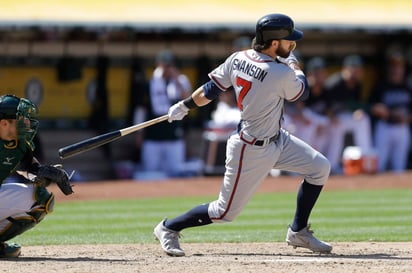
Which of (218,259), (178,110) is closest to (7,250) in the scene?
(218,259)

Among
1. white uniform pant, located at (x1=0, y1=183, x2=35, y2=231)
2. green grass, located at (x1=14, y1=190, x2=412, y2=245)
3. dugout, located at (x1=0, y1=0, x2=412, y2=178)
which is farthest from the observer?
dugout, located at (x1=0, y1=0, x2=412, y2=178)

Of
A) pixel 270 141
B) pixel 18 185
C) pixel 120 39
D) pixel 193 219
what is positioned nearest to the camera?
pixel 18 185

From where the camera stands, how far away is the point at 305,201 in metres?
7.30

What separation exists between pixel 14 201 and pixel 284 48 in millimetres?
2151

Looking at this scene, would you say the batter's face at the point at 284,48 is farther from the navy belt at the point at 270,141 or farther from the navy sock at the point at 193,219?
the navy sock at the point at 193,219

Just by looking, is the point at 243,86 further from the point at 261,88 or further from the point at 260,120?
the point at 260,120

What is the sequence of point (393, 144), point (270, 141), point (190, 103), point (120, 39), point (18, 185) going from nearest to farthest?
point (18, 185) → point (270, 141) → point (190, 103) → point (120, 39) → point (393, 144)

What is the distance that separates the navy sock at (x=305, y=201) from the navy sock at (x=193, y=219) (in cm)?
70

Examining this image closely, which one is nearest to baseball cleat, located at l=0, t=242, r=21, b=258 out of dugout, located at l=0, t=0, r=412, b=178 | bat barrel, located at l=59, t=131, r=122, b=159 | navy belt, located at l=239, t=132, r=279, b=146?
bat barrel, located at l=59, t=131, r=122, b=159

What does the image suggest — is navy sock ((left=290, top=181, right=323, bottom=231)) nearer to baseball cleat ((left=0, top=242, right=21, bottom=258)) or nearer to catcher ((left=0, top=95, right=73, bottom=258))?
catcher ((left=0, top=95, right=73, bottom=258))

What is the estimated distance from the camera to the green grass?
849 centimetres

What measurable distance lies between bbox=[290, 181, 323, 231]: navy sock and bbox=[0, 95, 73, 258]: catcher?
5.75 ft

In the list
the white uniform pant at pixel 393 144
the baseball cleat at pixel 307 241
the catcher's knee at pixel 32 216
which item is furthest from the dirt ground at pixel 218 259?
the white uniform pant at pixel 393 144

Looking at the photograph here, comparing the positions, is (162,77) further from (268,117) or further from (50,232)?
(268,117)
